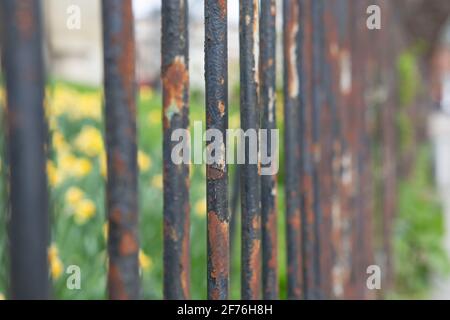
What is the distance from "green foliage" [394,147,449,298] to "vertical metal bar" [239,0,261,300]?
8.87 ft

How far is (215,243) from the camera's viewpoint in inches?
38.7

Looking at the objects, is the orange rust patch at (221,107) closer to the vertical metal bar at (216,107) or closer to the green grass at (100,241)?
the vertical metal bar at (216,107)

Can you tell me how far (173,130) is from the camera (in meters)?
0.95

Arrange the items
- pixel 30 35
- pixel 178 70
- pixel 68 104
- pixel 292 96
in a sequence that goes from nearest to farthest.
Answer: pixel 30 35
pixel 178 70
pixel 292 96
pixel 68 104

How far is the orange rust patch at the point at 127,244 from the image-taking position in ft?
2.66

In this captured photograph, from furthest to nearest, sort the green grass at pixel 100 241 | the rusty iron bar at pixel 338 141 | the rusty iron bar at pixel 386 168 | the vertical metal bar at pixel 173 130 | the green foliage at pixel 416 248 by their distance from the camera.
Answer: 1. the green foliage at pixel 416 248
2. the rusty iron bar at pixel 386 168
3. the green grass at pixel 100 241
4. the rusty iron bar at pixel 338 141
5. the vertical metal bar at pixel 173 130

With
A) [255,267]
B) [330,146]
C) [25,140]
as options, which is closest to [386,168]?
[330,146]

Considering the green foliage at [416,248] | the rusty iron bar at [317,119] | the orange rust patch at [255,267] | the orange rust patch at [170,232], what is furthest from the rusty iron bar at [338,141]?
the green foliage at [416,248]

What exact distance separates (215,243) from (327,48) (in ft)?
3.16

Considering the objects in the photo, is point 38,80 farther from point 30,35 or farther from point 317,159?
point 317,159

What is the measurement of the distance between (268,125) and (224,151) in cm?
27

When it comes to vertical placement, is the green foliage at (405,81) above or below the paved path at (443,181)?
above
